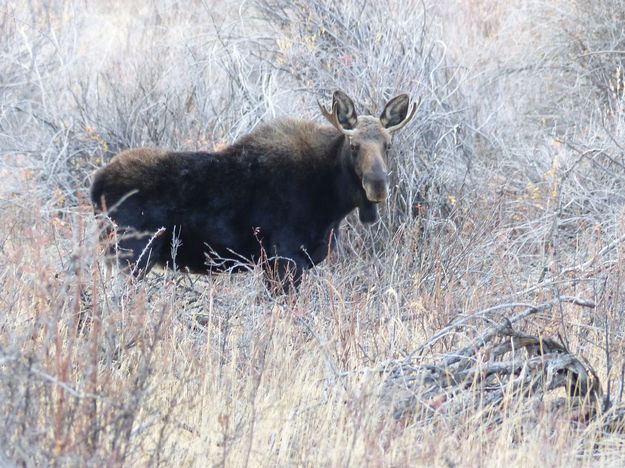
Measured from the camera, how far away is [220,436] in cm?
462

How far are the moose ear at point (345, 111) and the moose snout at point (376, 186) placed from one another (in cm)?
61

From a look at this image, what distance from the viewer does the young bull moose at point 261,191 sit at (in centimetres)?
725

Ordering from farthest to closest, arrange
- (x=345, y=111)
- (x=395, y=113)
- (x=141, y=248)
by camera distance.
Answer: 1. (x=395, y=113)
2. (x=345, y=111)
3. (x=141, y=248)

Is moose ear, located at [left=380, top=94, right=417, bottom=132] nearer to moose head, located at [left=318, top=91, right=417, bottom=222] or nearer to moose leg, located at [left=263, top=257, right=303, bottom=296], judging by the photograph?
moose head, located at [left=318, top=91, right=417, bottom=222]

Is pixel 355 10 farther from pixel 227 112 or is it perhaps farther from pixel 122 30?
pixel 122 30

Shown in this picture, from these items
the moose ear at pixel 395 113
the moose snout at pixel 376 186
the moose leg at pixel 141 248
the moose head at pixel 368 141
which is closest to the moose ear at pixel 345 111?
the moose head at pixel 368 141

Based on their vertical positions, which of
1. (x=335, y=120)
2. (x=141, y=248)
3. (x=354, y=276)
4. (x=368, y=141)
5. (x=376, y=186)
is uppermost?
(x=335, y=120)

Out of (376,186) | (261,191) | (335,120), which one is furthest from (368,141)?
(261,191)

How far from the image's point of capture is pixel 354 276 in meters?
7.39

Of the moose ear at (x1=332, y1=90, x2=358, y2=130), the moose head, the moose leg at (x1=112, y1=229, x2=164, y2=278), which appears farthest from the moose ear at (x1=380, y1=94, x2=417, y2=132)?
the moose leg at (x1=112, y1=229, x2=164, y2=278)

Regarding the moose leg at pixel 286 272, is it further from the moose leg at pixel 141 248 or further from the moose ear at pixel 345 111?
the moose ear at pixel 345 111

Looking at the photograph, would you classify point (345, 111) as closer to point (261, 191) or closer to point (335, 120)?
point (335, 120)

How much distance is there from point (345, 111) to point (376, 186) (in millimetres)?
789

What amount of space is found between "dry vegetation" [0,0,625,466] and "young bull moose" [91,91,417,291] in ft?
1.01
